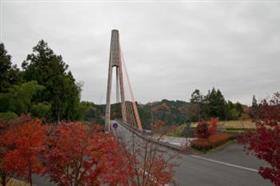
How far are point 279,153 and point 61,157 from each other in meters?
5.39

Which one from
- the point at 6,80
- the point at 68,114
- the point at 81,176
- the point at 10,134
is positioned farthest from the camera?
the point at 68,114

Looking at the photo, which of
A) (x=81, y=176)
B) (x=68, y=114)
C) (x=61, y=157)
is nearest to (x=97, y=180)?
(x=81, y=176)

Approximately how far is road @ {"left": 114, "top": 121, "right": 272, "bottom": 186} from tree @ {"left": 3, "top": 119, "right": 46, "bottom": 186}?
8.80 feet

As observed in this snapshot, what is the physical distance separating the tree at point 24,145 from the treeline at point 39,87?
1414cm

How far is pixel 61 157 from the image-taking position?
10492 millimetres

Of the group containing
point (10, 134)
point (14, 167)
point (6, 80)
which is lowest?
point (14, 167)

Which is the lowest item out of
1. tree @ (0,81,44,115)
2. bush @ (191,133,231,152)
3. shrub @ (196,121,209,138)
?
bush @ (191,133,231,152)

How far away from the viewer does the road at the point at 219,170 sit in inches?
604

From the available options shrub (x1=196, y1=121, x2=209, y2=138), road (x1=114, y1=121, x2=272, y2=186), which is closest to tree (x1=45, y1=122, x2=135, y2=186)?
road (x1=114, y1=121, x2=272, y2=186)

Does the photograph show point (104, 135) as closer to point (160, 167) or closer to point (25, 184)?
point (160, 167)

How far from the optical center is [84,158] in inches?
415

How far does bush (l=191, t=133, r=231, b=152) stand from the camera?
28734 millimetres

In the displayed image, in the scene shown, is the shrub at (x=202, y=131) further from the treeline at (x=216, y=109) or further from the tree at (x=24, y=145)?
the treeline at (x=216, y=109)

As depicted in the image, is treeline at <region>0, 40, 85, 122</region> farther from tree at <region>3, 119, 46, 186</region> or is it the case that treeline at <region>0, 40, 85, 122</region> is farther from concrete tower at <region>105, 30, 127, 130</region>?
tree at <region>3, 119, 46, 186</region>
